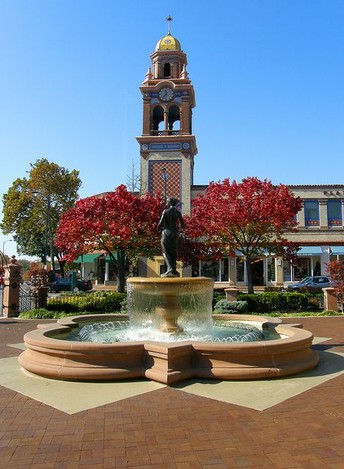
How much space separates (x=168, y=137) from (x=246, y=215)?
17.2m

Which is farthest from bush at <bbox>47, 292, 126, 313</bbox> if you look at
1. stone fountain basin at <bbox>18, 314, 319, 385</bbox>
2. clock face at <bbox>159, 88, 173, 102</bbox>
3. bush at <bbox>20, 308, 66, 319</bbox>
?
clock face at <bbox>159, 88, 173, 102</bbox>

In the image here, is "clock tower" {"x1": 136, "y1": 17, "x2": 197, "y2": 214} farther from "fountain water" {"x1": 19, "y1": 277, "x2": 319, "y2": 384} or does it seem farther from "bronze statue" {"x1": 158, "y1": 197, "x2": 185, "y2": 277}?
"fountain water" {"x1": 19, "y1": 277, "x2": 319, "y2": 384}

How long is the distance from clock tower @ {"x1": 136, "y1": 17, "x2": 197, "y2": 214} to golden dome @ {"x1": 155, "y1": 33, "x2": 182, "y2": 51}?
54 cm

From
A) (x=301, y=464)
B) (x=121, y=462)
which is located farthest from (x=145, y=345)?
(x=301, y=464)

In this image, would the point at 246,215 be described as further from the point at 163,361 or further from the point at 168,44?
the point at 168,44

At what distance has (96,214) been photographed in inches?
891

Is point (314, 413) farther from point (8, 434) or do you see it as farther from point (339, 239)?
point (339, 239)

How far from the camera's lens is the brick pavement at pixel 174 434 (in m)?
4.15

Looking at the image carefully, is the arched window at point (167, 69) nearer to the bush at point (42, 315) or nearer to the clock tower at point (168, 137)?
the clock tower at point (168, 137)

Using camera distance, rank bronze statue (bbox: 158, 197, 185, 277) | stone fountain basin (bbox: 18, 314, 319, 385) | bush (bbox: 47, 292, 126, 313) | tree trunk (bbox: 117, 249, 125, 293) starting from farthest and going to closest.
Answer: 1. tree trunk (bbox: 117, 249, 125, 293)
2. bush (bbox: 47, 292, 126, 313)
3. bronze statue (bbox: 158, 197, 185, 277)
4. stone fountain basin (bbox: 18, 314, 319, 385)

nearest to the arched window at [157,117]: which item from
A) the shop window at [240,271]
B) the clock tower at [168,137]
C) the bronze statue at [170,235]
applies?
the clock tower at [168,137]

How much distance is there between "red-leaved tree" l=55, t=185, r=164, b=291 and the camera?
22.2m

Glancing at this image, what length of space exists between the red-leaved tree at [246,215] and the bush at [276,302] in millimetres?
2313

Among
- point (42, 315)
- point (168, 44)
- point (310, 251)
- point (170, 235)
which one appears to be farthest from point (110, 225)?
point (168, 44)
